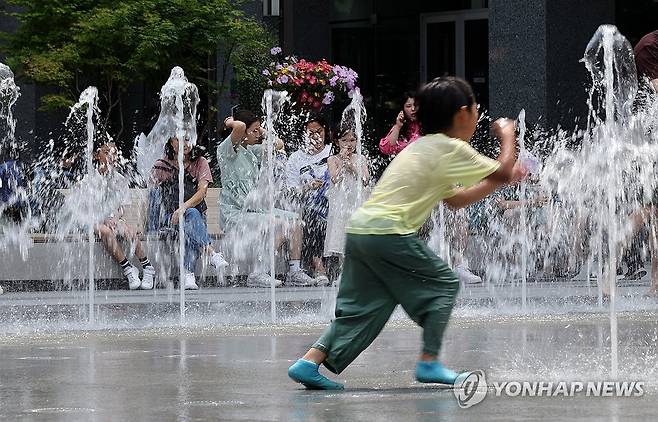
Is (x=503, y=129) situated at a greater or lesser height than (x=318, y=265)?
greater

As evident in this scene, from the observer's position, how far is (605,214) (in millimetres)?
15609

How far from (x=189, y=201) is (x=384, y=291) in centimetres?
796

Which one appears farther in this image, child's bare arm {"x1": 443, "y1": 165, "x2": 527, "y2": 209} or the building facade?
the building facade

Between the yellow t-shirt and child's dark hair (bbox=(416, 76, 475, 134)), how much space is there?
6cm

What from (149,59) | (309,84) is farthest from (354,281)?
(149,59)

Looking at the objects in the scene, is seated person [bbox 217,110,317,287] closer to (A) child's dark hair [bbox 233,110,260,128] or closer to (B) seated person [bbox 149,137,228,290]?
(A) child's dark hair [bbox 233,110,260,128]

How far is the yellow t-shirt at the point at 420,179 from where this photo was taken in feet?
21.8

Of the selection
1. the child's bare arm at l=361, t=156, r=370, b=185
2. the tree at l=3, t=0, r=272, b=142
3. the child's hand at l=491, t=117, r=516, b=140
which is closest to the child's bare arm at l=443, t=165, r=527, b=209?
the child's hand at l=491, t=117, r=516, b=140

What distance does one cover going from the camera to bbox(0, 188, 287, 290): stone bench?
15.0m

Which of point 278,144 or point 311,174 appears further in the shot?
point 311,174

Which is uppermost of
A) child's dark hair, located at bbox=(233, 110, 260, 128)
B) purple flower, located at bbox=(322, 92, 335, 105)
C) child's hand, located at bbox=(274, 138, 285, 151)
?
purple flower, located at bbox=(322, 92, 335, 105)

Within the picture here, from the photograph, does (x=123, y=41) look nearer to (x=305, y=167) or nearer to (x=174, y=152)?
(x=305, y=167)
